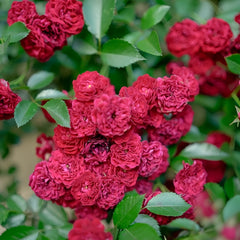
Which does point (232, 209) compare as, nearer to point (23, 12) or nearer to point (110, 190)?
point (110, 190)

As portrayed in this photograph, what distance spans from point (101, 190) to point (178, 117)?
19cm

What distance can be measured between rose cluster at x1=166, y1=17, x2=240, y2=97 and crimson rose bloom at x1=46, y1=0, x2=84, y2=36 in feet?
0.66

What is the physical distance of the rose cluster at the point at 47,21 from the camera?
22.9 inches

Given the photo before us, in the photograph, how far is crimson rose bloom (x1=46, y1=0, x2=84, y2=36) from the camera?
1.91ft

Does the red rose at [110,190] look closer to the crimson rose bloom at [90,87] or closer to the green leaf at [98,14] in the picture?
the crimson rose bloom at [90,87]

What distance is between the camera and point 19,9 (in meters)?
0.58

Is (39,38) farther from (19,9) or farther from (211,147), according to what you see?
(211,147)

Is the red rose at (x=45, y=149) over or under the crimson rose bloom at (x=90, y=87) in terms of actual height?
under

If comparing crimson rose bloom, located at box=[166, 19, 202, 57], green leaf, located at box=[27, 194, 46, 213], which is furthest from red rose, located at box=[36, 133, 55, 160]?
crimson rose bloom, located at box=[166, 19, 202, 57]

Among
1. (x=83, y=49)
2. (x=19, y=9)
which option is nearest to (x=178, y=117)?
(x=83, y=49)

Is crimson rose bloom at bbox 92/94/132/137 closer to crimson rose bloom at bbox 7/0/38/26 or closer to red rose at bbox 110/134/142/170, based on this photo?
red rose at bbox 110/134/142/170

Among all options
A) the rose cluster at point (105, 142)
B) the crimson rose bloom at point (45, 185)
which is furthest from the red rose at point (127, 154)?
the crimson rose bloom at point (45, 185)

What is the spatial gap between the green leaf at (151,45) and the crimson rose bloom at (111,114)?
14 centimetres

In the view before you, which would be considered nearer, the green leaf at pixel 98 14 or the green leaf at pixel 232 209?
the green leaf at pixel 232 209
